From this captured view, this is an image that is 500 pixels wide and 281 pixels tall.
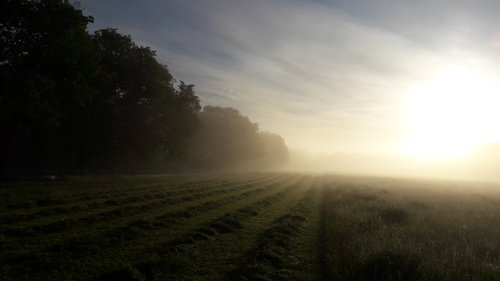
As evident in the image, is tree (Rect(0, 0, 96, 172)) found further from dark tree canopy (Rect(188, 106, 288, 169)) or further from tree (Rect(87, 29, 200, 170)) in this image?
dark tree canopy (Rect(188, 106, 288, 169))

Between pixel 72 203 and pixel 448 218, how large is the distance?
19.5m

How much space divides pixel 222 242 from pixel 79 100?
77.1ft

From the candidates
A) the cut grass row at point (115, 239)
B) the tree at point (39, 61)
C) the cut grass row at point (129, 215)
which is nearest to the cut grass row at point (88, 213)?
the cut grass row at point (129, 215)

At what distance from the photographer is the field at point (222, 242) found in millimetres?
10367

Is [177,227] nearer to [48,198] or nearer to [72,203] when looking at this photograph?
[72,203]

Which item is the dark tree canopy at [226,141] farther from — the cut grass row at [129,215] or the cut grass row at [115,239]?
the cut grass row at [115,239]

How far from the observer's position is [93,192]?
2545cm

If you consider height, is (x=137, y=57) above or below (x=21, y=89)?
above

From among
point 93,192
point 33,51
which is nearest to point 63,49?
point 33,51

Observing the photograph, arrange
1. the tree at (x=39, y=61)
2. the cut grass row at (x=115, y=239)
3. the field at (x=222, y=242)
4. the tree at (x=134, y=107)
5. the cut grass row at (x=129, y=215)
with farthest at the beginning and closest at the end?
the tree at (x=134, y=107)
the tree at (x=39, y=61)
the cut grass row at (x=129, y=215)
the cut grass row at (x=115, y=239)
the field at (x=222, y=242)

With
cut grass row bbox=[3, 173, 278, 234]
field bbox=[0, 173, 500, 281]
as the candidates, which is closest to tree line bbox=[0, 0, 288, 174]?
field bbox=[0, 173, 500, 281]

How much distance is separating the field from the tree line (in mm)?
8429

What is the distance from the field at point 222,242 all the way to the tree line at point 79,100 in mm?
8429

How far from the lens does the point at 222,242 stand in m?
14.6
